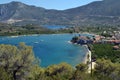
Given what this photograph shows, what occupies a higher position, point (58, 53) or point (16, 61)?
point (16, 61)

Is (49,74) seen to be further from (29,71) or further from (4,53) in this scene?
(4,53)

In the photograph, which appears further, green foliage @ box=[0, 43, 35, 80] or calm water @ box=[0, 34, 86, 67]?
calm water @ box=[0, 34, 86, 67]

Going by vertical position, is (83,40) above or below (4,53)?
below

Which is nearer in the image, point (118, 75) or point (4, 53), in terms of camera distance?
point (4, 53)

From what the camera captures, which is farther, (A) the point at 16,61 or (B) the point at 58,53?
(B) the point at 58,53

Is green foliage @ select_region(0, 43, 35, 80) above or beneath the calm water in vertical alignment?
above

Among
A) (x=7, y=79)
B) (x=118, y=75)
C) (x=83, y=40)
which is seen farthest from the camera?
(x=83, y=40)

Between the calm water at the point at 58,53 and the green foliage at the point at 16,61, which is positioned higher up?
the green foliage at the point at 16,61

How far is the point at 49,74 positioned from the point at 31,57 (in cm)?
319

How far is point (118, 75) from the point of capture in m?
24.7

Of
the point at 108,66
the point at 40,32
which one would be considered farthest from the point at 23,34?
the point at 108,66

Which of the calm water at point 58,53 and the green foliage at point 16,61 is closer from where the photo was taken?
the green foliage at point 16,61

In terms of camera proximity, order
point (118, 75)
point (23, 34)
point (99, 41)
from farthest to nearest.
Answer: point (23, 34)
point (99, 41)
point (118, 75)

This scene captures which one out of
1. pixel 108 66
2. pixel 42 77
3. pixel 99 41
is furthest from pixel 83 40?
pixel 42 77
